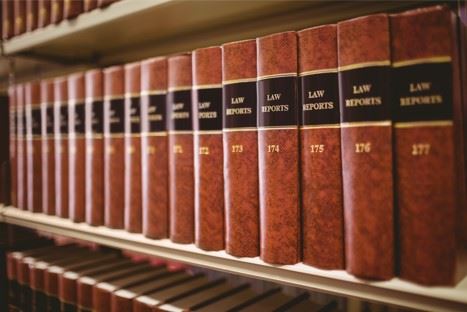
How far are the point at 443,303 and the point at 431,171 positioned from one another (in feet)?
0.53

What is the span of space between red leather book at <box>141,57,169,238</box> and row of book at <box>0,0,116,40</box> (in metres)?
0.21

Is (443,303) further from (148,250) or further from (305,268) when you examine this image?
(148,250)

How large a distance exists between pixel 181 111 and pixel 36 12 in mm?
624

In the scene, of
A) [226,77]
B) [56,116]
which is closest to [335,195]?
[226,77]

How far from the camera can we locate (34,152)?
1.04 metres

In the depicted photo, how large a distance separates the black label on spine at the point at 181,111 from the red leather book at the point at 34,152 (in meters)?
0.53

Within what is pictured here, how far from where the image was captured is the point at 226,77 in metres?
0.64

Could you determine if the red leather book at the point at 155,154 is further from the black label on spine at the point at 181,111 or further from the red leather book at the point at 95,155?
the red leather book at the point at 95,155

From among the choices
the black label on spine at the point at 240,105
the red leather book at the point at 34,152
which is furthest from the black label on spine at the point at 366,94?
the red leather book at the point at 34,152

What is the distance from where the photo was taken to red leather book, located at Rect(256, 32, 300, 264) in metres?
0.57

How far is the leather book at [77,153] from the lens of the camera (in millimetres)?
908

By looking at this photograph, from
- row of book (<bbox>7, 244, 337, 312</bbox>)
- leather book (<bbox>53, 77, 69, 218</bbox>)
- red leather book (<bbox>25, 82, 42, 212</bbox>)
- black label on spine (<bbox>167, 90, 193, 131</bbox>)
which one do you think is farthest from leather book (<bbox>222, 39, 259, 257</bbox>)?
red leather book (<bbox>25, 82, 42, 212</bbox>)

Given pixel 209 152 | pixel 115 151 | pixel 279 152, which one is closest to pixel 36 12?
pixel 115 151

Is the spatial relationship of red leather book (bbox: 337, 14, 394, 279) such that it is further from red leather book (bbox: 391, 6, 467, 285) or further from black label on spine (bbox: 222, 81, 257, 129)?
black label on spine (bbox: 222, 81, 257, 129)
